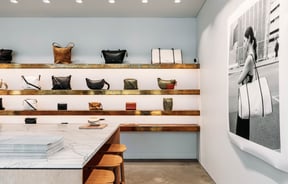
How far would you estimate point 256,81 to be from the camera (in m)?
2.21

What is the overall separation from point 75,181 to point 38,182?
0.20 meters

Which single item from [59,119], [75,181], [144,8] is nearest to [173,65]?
[144,8]

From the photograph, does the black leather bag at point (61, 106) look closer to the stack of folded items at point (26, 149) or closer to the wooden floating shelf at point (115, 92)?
the wooden floating shelf at point (115, 92)

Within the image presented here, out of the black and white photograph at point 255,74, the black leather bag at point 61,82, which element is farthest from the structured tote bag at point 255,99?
the black leather bag at point 61,82

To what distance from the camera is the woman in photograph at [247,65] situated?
2.31 m

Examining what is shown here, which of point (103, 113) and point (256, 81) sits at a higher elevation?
point (256, 81)

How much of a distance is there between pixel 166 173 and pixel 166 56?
7.00ft

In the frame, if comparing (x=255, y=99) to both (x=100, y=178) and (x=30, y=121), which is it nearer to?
(x=100, y=178)

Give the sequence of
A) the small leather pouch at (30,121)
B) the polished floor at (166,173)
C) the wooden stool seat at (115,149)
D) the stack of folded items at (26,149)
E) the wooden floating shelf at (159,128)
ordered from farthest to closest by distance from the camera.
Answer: the wooden floating shelf at (159,128) → the small leather pouch at (30,121) → the polished floor at (166,173) → the wooden stool seat at (115,149) → the stack of folded items at (26,149)

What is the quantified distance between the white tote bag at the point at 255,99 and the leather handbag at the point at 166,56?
2.61m

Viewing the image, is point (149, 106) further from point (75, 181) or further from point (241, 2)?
point (75, 181)

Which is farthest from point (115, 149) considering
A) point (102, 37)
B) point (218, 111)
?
point (102, 37)

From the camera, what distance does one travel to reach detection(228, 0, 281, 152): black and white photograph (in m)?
1.89

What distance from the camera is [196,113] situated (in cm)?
507
